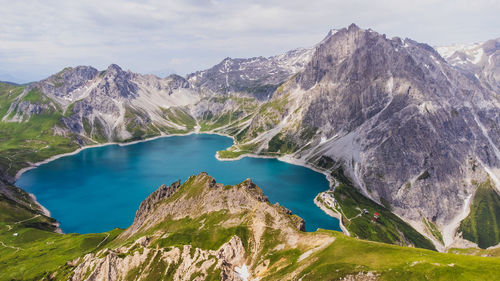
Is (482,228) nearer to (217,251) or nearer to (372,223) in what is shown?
(372,223)

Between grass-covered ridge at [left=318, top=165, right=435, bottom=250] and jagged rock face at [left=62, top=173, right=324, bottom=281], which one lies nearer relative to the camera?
jagged rock face at [left=62, top=173, right=324, bottom=281]

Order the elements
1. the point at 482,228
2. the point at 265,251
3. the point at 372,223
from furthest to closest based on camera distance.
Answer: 1. the point at 482,228
2. the point at 372,223
3. the point at 265,251

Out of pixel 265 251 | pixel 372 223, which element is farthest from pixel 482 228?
pixel 265 251

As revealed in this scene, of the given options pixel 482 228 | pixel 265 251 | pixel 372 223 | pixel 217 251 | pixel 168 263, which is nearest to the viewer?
pixel 168 263

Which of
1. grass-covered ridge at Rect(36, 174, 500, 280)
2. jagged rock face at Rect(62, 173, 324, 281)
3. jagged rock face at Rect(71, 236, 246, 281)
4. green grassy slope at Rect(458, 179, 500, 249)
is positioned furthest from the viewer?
green grassy slope at Rect(458, 179, 500, 249)

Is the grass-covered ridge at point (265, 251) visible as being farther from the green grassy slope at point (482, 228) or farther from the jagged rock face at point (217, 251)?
the green grassy slope at point (482, 228)

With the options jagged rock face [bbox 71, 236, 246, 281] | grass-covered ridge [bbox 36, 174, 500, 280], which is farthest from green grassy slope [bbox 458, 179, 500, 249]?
jagged rock face [bbox 71, 236, 246, 281]

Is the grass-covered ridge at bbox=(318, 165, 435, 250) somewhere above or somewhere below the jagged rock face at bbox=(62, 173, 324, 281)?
below

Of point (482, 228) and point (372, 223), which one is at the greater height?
point (372, 223)

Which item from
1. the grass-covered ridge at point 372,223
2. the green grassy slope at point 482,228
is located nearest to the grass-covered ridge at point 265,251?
the grass-covered ridge at point 372,223

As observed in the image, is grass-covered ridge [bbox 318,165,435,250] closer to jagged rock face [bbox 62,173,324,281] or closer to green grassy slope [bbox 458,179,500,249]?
green grassy slope [bbox 458,179,500,249]

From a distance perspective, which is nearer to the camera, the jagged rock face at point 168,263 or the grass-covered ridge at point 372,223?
the jagged rock face at point 168,263

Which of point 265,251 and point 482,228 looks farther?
point 482,228

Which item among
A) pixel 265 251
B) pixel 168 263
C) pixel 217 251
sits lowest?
pixel 168 263
